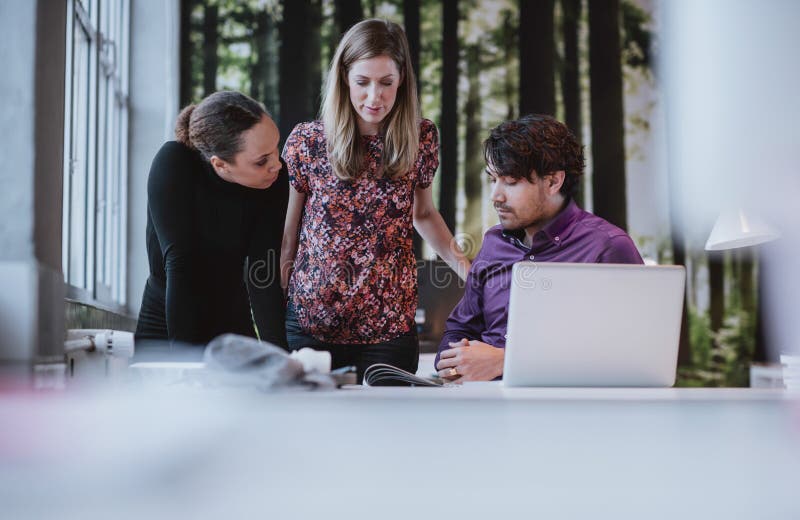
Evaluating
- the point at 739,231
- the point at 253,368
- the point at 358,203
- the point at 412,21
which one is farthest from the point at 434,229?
the point at 412,21

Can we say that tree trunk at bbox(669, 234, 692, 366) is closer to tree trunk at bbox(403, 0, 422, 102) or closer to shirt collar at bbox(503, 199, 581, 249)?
tree trunk at bbox(403, 0, 422, 102)

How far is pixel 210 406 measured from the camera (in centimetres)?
81

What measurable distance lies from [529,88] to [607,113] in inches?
22.7

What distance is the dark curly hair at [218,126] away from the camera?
1845 millimetres

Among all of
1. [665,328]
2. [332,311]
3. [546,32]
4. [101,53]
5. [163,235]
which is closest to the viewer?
[665,328]

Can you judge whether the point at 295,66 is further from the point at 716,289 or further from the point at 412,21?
the point at 716,289

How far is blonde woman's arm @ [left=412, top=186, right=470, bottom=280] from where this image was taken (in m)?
2.29

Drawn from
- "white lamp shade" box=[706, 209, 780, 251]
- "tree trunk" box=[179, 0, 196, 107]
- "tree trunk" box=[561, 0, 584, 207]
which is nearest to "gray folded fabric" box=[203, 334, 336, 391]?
"white lamp shade" box=[706, 209, 780, 251]

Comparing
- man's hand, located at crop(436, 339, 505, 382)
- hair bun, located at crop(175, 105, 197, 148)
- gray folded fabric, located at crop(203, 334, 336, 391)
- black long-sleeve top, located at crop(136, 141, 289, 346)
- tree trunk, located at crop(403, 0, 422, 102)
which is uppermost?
tree trunk, located at crop(403, 0, 422, 102)

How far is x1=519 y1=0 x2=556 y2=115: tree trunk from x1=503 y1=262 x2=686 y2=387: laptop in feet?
14.3

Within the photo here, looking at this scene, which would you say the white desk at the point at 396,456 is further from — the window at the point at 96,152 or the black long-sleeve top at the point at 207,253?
the window at the point at 96,152

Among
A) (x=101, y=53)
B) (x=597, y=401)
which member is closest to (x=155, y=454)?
(x=597, y=401)

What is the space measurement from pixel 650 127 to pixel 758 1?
1086 mm

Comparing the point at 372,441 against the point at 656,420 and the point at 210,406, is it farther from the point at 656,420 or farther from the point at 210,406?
the point at 656,420
